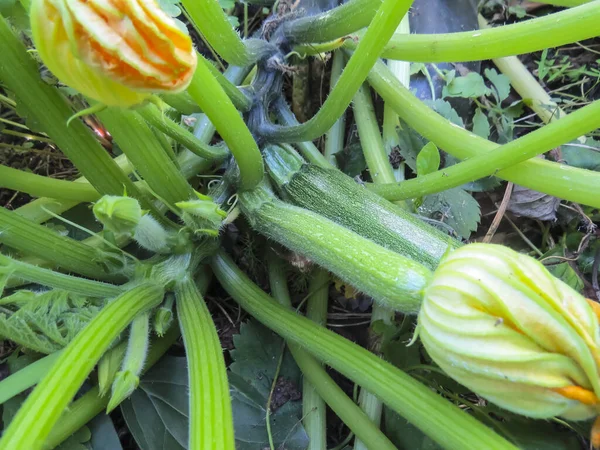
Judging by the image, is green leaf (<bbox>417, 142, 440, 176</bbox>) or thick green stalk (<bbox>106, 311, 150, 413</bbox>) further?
green leaf (<bbox>417, 142, 440, 176</bbox>)

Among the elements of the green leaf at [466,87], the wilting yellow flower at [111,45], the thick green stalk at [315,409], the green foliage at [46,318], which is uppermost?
the wilting yellow flower at [111,45]

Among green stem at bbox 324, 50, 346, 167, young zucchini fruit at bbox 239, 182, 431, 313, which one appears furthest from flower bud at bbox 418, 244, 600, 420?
green stem at bbox 324, 50, 346, 167

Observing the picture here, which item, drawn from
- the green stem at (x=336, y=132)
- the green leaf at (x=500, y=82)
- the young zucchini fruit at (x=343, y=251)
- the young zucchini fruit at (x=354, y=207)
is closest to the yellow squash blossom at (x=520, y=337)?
the young zucchini fruit at (x=343, y=251)

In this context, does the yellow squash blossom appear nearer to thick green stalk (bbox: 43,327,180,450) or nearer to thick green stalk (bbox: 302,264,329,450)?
thick green stalk (bbox: 302,264,329,450)

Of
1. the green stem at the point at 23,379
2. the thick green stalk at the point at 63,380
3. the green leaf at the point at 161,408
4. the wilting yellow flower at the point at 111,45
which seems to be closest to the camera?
the wilting yellow flower at the point at 111,45

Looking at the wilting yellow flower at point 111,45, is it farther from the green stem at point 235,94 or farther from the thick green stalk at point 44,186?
the thick green stalk at point 44,186

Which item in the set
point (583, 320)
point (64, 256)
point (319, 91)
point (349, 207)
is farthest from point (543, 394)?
point (319, 91)

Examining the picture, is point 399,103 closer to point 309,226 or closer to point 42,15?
point 309,226

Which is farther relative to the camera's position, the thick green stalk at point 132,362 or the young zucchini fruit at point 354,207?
the young zucchini fruit at point 354,207
